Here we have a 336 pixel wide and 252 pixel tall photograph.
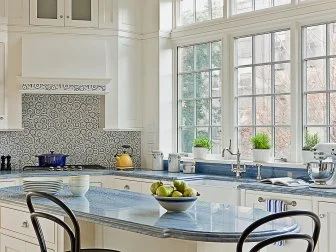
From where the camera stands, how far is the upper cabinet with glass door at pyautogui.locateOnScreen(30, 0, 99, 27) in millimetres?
5871

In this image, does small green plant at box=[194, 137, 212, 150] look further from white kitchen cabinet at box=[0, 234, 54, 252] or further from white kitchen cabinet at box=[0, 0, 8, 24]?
white kitchen cabinet at box=[0, 234, 54, 252]

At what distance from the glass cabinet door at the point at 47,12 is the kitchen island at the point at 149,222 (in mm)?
2580

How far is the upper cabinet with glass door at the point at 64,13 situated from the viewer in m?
5.87

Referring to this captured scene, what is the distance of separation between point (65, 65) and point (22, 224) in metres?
2.76

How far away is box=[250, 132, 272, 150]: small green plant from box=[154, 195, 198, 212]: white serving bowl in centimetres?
230

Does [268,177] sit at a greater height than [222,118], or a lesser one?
lesser

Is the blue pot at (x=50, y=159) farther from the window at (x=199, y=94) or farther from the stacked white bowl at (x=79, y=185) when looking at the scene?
the stacked white bowl at (x=79, y=185)

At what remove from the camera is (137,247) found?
3160 mm

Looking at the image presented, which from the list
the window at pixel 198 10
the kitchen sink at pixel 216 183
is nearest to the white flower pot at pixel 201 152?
the kitchen sink at pixel 216 183

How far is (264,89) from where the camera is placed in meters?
5.27

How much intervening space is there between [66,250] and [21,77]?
9.67ft

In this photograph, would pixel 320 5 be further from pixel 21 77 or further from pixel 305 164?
pixel 21 77

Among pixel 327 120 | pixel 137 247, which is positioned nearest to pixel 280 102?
pixel 327 120

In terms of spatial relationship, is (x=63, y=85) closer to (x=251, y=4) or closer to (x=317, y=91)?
(x=251, y=4)
